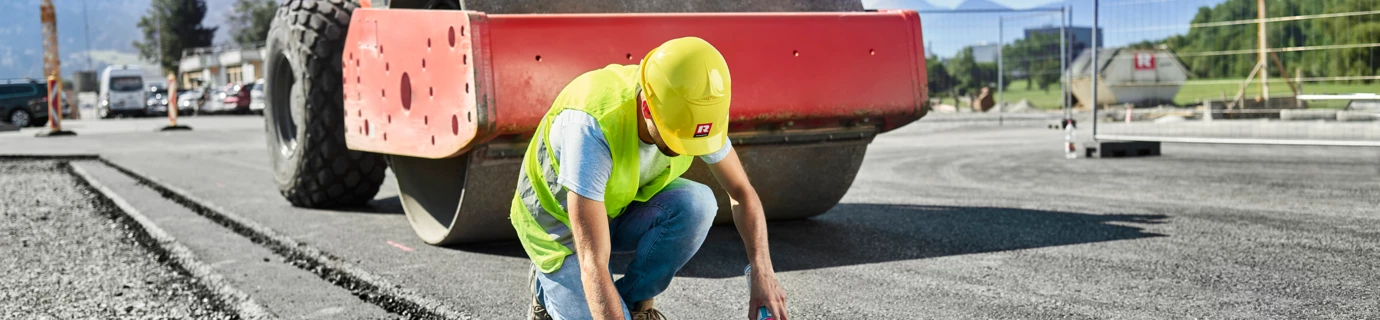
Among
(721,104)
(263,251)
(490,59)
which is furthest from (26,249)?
(721,104)

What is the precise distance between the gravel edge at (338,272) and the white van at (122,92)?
113ft

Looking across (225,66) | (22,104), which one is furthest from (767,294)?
(225,66)

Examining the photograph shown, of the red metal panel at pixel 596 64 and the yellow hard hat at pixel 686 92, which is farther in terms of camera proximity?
the red metal panel at pixel 596 64

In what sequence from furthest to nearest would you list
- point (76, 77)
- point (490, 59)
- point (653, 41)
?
point (76, 77) → point (653, 41) → point (490, 59)

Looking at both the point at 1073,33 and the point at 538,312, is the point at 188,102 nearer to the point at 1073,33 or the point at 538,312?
the point at 1073,33

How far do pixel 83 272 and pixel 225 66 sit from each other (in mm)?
75002

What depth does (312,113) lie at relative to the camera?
6387 millimetres

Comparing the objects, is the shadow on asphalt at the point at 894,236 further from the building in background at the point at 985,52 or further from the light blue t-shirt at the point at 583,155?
the building in background at the point at 985,52

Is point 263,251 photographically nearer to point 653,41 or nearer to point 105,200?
point 653,41

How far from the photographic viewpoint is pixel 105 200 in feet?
25.7

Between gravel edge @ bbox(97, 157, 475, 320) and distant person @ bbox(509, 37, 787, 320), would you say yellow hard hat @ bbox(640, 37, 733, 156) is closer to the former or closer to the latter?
distant person @ bbox(509, 37, 787, 320)

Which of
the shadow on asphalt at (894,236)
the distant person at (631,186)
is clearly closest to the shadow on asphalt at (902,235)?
the shadow on asphalt at (894,236)

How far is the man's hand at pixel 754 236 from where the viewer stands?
2807 millimetres

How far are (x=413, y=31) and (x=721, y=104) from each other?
2.48 metres
